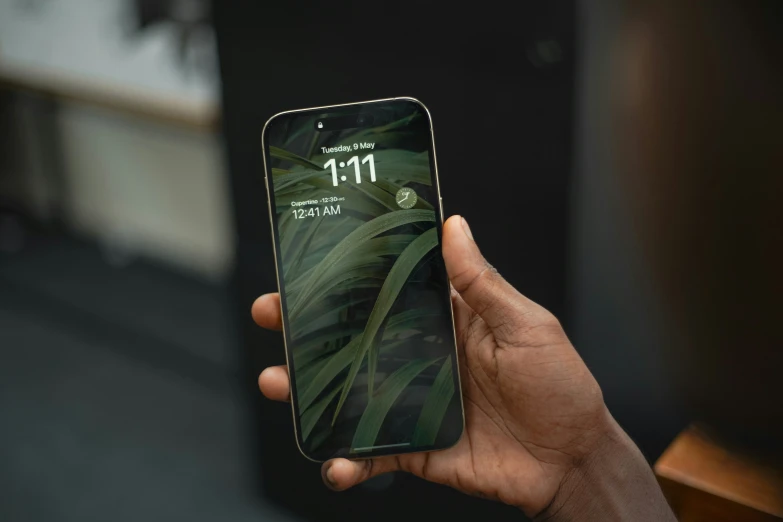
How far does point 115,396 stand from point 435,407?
4.30 feet

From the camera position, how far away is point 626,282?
35.7 inches

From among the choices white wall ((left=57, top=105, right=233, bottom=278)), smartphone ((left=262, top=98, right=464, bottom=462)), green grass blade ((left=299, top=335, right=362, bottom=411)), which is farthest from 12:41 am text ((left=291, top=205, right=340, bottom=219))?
white wall ((left=57, top=105, right=233, bottom=278))

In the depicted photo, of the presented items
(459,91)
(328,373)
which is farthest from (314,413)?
(459,91)

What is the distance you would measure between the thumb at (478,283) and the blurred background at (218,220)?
0.27 metres

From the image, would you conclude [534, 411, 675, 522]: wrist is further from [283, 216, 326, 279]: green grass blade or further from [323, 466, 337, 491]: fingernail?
[283, 216, 326, 279]: green grass blade

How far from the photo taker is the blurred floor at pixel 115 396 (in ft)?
4.97

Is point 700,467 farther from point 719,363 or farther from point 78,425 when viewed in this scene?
point 78,425

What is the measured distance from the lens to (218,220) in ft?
6.72

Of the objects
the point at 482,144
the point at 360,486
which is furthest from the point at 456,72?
the point at 360,486

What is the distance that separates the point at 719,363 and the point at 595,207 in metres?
0.23

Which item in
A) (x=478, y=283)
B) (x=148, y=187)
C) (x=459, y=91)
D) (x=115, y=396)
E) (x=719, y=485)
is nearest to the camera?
(x=478, y=283)

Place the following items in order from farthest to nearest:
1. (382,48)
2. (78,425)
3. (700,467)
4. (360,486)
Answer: (78,425), (360,486), (382,48), (700,467)

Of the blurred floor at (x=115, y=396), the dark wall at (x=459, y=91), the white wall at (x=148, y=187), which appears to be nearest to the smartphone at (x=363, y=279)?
the dark wall at (x=459, y=91)

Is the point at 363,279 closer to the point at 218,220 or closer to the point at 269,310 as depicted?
the point at 269,310
